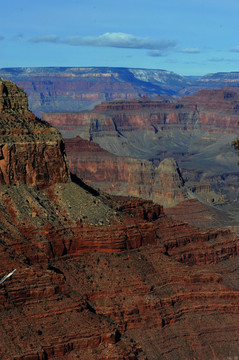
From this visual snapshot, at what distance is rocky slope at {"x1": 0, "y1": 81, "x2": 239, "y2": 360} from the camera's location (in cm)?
5434

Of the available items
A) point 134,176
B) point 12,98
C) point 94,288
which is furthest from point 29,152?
point 134,176

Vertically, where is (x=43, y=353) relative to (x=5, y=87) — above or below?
below

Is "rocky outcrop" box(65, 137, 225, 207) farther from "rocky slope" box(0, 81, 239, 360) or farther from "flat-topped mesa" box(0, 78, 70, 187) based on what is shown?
"rocky slope" box(0, 81, 239, 360)

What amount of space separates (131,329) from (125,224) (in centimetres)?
1101

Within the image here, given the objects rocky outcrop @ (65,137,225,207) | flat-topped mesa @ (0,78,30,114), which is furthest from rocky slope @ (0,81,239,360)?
rocky outcrop @ (65,137,225,207)

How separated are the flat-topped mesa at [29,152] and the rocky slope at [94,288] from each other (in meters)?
0.36

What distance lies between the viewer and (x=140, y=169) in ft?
539

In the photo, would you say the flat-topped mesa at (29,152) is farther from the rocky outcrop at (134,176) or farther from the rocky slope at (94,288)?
the rocky outcrop at (134,176)

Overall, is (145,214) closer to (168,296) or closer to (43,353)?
(168,296)

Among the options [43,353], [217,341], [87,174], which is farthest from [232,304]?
[87,174]

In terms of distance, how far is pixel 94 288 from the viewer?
63312 mm

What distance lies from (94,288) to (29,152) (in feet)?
47.2

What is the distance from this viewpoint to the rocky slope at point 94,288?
178 feet

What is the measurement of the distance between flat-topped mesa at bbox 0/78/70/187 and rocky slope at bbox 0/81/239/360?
363 millimetres
